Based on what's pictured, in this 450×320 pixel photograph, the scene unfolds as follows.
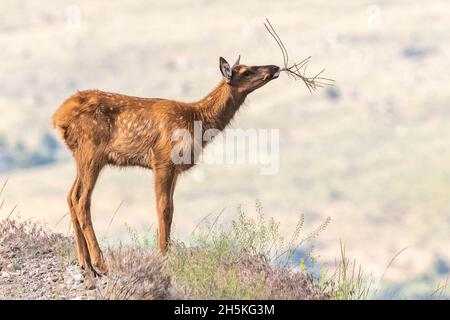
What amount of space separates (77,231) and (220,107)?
2.74 metres

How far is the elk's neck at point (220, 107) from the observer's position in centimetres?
1381

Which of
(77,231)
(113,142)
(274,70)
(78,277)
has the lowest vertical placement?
(78,277)

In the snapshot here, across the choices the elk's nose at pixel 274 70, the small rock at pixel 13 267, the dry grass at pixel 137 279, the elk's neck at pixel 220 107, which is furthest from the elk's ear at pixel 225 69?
the small rock at pixel 13 267

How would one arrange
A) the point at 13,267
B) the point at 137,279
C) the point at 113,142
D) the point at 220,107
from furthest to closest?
the point at 220,107 < the point at 13,267 < the point at 113,142 < the point at 137,279

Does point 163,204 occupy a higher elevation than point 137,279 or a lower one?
higher

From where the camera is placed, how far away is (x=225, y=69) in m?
13.5

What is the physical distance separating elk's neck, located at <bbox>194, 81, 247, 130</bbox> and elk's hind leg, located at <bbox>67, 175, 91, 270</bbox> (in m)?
2.09

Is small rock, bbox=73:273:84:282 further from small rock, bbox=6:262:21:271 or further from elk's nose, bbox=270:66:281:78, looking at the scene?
elk's nose, bbox=270:66:281:78

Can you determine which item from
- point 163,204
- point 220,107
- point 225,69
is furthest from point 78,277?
point 225,69

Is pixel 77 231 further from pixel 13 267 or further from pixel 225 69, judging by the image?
pixel 225 69

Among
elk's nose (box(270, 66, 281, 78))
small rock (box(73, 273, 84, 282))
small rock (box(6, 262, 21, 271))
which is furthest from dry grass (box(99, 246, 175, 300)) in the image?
elk's nose (box(270, 66, 281, 78))

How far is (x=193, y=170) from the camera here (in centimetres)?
1347
